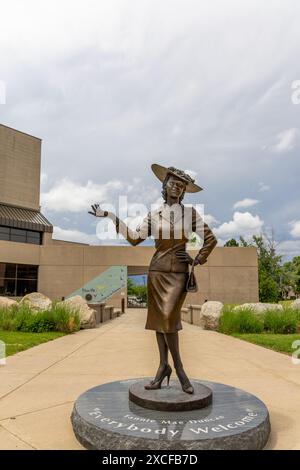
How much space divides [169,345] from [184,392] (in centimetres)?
52

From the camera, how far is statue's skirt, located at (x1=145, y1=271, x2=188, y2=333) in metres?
3.99

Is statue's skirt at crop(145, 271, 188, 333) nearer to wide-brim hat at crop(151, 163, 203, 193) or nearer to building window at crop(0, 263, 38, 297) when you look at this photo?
wide-brim hat at crop(151, 163, 203, 193)

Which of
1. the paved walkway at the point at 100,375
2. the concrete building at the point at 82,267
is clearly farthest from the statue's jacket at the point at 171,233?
the concrete building at the point at 82,267

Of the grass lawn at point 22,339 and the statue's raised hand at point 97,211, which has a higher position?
the statue's raised hand at point 97,211

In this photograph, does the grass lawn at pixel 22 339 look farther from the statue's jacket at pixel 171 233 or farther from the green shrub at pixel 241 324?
the green shrub at pixel 241 324

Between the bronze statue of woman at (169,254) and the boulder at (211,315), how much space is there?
9.04 meters

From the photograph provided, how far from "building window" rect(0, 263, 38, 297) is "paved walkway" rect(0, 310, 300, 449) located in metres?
19.7

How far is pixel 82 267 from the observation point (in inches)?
1144

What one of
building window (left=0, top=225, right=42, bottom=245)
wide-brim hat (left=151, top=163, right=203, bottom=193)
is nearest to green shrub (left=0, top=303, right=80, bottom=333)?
wide-brim hat (left=151, top=163, right=203, bottom=193)

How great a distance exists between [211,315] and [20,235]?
21.3 m

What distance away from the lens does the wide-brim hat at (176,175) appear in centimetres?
432

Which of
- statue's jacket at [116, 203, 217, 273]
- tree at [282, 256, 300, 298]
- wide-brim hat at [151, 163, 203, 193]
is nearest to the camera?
statue's jacket at [116, 203, 217, 273]

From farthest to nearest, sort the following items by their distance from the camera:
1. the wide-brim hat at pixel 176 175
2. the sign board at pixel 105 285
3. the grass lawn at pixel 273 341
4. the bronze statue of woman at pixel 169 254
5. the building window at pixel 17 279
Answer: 1. the building window at pixel 17 279
2. the sign board at pixel 105 285
3. the grass lawn at pixel 273 341
4. the wide-brim hat at pixel 176 175
5. the bronze statue of woman at pixel 169 254
